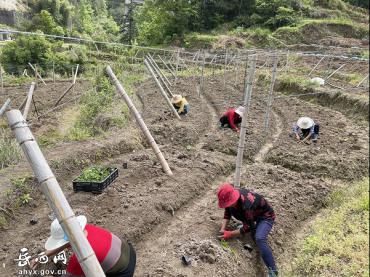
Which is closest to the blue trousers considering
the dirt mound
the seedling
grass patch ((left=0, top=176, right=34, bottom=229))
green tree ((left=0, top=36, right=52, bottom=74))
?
the seedling

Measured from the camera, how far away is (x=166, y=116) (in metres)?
11.4

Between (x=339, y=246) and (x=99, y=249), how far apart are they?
3035mm

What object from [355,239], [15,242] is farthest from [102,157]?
[355,239]

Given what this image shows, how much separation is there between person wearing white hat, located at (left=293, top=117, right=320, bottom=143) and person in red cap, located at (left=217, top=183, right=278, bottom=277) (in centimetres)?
491

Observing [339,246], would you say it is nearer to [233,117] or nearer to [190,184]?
[190,184]

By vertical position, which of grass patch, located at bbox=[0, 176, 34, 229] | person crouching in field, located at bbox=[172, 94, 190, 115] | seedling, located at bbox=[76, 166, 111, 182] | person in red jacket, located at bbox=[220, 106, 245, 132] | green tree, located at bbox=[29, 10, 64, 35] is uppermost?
seedling, located at bbox=[76, 166, 111, 182]

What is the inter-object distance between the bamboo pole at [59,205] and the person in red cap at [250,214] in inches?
84.0

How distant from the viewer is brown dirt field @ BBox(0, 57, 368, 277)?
5.04 metres

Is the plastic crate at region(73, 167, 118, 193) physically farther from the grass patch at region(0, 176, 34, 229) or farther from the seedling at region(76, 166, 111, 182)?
the grass patch at region(0, 176, 34, 229)

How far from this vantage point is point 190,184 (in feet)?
23.1

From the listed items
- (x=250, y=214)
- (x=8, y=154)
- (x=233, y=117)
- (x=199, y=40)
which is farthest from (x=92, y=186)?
(x=199, y=40)

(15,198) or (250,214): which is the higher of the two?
(250,214)

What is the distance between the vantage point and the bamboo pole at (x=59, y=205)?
3023mm

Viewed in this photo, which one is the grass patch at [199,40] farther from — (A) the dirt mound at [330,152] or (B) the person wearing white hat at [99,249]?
(B) the person wearing white hat at [99,249]
